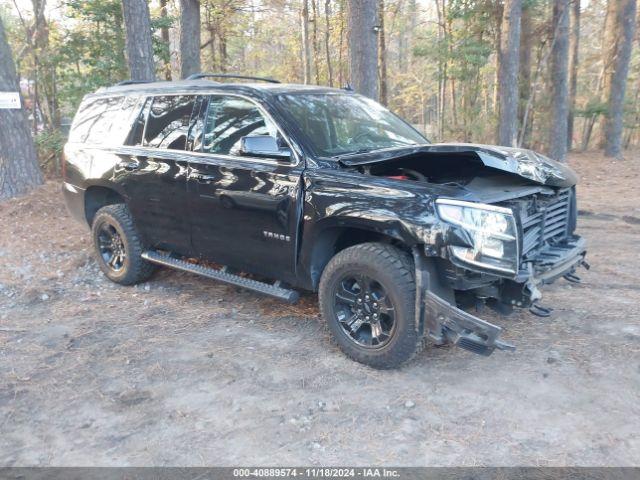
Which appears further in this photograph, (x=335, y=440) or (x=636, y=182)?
(x=636, y=182)

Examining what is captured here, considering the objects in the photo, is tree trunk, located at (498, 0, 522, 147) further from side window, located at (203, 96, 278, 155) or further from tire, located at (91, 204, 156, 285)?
tire, located at (91, 204, 156, 285)

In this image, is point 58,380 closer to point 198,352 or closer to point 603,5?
point 198,352

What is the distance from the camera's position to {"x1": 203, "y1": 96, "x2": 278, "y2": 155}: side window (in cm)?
469

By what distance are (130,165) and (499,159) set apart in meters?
3.53

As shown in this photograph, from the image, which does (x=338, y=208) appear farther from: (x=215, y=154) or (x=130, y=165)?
(x=130, y=165)

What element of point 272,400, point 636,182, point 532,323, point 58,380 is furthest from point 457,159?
point 636,182

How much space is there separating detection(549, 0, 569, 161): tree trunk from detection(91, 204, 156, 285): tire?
11.8 metres

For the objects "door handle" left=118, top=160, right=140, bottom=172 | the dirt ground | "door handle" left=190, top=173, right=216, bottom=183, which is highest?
"door handle" left=118, top=160, right=140, bottom=172

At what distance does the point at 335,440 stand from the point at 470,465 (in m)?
0.76

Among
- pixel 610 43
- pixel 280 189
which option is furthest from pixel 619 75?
pixel 280 189

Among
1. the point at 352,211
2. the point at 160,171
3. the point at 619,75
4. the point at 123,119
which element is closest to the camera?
the point at 352,211

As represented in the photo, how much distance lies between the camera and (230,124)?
488 cm

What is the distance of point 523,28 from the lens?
1608 cm

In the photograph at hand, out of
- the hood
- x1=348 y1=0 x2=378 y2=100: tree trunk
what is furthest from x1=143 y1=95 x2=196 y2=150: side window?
x1=348 y1=0 x2=378 y2=100: tree trunk
